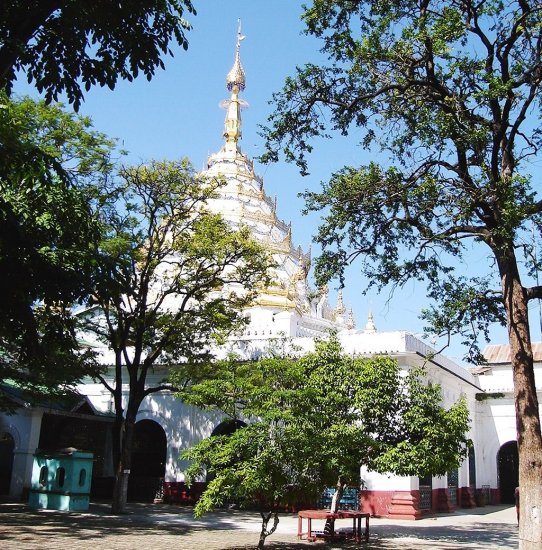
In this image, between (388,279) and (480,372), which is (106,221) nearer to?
(388,279)

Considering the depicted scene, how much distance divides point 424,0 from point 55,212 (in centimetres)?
737

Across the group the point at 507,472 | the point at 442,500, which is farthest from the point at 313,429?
the point at 507,472

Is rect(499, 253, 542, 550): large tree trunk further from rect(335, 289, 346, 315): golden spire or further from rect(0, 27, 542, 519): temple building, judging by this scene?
rect(335, 289, 346, 315): golden spire

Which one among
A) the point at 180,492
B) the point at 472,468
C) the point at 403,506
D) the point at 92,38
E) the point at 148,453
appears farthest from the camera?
the point at 472,468

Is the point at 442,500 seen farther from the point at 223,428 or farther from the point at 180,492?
the point at 180,492

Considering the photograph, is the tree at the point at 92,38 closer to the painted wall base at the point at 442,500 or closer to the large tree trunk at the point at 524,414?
the large tree trunk at the point at 524,414

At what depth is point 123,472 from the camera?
63.4 feet

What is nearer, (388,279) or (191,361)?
(388,279)

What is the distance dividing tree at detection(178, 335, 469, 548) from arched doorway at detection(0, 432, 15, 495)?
13530mm

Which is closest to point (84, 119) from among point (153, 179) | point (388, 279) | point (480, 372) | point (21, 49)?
point (153, 179)

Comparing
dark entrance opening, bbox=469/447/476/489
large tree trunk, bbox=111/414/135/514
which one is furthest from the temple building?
large tree trunk, bbox=111/414/135/514

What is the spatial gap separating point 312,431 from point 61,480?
11267 mm

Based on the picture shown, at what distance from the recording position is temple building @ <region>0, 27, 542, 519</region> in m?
21.5

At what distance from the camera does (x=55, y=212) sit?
1008 cm
